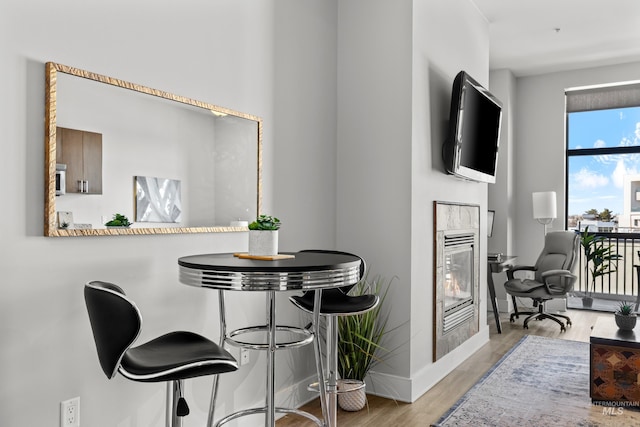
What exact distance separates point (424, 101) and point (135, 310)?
247 centimetres

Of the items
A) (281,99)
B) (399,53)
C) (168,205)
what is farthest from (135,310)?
(399,53)

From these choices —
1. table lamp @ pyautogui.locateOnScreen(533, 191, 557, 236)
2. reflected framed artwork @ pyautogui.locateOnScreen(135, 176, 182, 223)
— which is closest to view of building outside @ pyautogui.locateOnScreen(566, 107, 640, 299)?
table lamp @ pyautogui.locateOnScreen(533, 191, 557, 236)

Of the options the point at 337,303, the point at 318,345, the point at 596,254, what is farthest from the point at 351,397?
the point at 596,254

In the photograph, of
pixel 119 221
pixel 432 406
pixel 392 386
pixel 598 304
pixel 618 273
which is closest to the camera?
pixel 119 221

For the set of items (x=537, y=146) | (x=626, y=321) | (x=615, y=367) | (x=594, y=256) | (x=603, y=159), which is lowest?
(x=615, y=367)

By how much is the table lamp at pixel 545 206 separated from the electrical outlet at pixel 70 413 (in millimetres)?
5445

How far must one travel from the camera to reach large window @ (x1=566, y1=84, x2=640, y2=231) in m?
6.39

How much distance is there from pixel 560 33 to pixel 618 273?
3.37m

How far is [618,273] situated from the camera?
22.4 feet

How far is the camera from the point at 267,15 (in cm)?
285

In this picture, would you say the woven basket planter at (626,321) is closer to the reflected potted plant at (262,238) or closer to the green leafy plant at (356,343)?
the green leafy plant at (356,343)

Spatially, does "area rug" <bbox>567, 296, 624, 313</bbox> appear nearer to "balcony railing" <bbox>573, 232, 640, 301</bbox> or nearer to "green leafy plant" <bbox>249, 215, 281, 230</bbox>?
"balcony railing" <bbox>573, 232, 640, 301</bbox>

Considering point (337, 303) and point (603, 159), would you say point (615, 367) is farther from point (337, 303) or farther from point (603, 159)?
point (603, 159)

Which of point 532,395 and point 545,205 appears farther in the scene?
point 545,205
